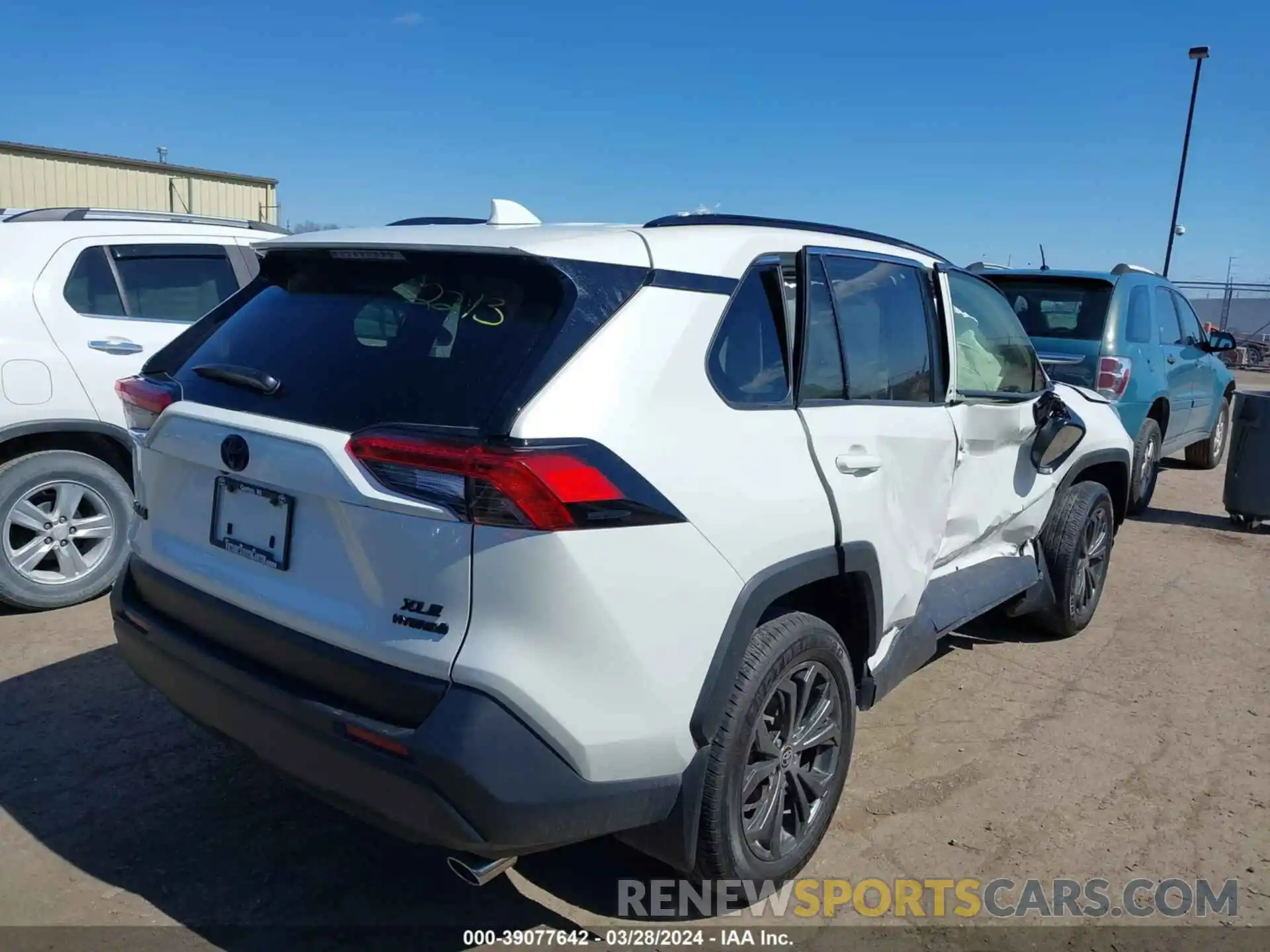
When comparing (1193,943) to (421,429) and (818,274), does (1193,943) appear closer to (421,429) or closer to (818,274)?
(818,274)

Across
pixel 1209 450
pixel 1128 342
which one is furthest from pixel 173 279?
pixel 1209 450

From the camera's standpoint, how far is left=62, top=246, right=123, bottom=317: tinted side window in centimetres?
509

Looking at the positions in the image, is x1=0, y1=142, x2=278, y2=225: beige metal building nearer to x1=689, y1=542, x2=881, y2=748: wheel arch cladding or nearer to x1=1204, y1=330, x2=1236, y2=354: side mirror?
x1=1204, y1=330, x2=1236, y2=354: side mirror

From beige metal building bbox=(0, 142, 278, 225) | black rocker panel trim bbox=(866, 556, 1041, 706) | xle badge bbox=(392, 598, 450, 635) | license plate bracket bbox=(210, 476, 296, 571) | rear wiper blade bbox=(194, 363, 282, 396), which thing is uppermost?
beige metal building bbox=(0, 142, 278, 225)

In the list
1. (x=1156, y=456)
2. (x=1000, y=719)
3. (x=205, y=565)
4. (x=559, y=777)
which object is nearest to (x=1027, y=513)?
(x=1000, y=719)

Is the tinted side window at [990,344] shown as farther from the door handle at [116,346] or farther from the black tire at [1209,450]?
the black tire at [1209,450]

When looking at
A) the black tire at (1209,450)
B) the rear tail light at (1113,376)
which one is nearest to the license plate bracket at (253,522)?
the rear tail light at (1113,376)

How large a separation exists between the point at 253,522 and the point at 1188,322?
941cm

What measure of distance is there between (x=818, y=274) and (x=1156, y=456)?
6670mm

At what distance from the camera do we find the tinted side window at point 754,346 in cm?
267

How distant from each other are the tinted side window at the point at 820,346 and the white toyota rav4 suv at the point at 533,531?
12mm

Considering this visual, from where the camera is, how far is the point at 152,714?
398cm

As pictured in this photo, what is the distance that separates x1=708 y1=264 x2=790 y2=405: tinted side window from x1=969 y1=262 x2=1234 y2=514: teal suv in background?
16.7ft

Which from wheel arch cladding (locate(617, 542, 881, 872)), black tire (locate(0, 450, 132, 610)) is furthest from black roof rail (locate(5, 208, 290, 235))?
wheel arch cladding (locate(617, 542, 881, 872))
